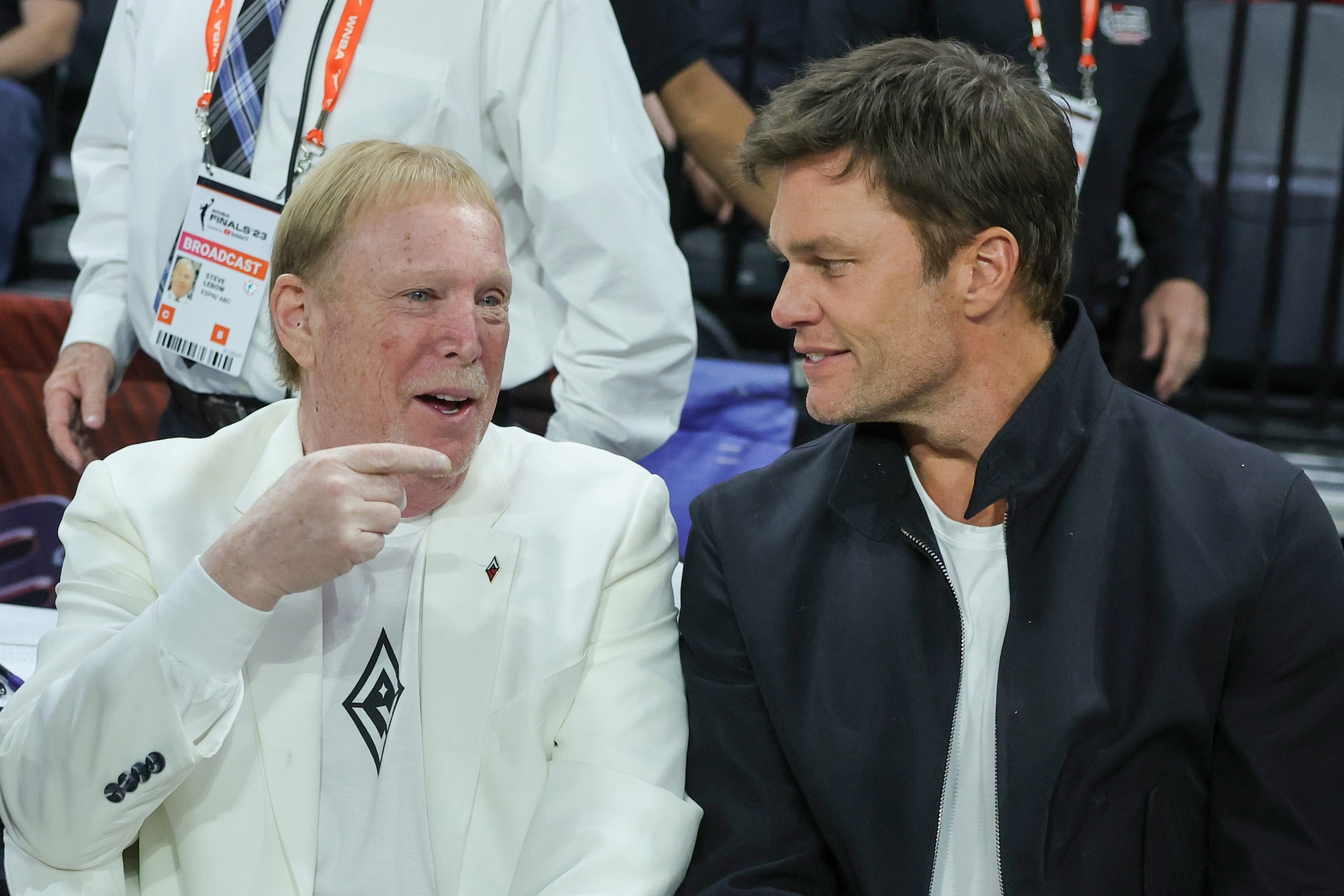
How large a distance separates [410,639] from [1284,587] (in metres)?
1.09

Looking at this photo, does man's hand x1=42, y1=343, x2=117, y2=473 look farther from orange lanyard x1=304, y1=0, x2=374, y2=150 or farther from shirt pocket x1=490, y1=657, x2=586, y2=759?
shirt pocket x1=490, y1=657, x2=586, y2=759

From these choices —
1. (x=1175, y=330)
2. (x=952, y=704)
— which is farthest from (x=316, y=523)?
(x=1175, y=330)

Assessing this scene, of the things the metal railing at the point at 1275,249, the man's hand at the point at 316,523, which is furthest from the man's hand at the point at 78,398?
the metal railing at the point at 1275,249

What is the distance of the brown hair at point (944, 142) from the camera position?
6.16 feet

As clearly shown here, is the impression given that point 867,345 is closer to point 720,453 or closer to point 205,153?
point 720,453

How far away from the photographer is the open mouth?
6.24ft

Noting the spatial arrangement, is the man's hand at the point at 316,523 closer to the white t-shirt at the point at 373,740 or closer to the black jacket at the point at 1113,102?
the white t-shirt at the point at 373,740

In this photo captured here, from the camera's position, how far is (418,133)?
2.46 meters

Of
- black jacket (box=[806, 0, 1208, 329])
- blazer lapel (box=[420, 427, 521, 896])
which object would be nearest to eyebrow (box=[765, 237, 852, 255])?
blazer lapel (box=[420, 427, 521, 896])

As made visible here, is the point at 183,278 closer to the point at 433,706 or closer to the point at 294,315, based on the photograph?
the point at 294,315

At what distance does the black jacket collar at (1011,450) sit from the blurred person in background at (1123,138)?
137 centimetres

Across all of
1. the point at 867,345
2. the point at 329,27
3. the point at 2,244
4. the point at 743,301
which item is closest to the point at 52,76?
the point at 2,244

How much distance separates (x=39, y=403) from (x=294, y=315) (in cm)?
174

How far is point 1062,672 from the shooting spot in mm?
1785
